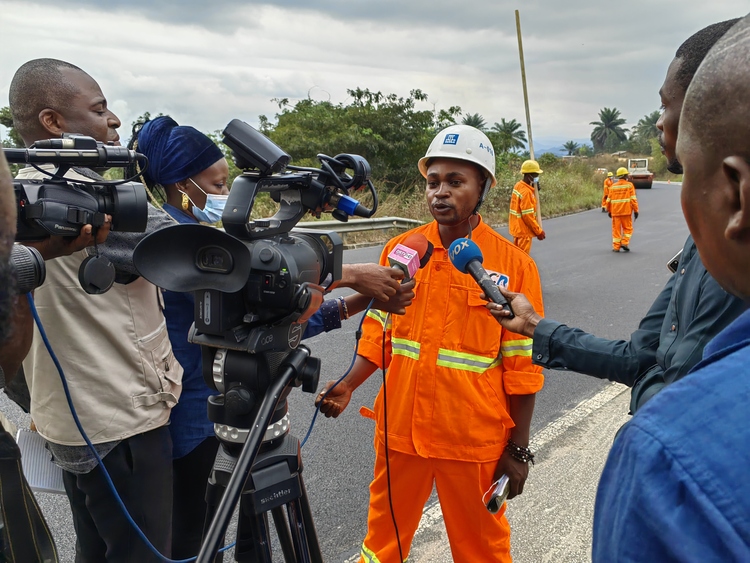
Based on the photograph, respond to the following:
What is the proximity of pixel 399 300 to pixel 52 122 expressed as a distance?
1.39m

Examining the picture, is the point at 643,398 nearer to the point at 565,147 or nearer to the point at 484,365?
the point at 484,365

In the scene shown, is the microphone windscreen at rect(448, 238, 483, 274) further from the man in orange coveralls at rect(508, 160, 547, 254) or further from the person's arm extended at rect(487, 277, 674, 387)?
the man in orange coveralls at rect(508, 160, 547, 254)

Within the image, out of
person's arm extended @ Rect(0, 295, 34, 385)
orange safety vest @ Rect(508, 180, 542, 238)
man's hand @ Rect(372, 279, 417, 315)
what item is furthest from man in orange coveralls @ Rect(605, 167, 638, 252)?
person's arm extended @ Rect(0, 295, 34, 385)

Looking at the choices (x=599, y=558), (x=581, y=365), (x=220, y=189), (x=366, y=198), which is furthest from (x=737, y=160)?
(x=366, y=198)

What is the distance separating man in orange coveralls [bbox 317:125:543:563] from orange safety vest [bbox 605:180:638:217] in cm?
1174

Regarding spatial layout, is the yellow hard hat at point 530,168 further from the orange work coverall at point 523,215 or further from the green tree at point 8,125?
the green tree at point 8,125

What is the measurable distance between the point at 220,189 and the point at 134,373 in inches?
35.5

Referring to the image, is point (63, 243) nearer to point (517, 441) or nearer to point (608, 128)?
point (517, 441)

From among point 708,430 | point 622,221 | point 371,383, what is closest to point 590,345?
point 708,430

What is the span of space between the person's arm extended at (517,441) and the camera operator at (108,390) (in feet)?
4.11

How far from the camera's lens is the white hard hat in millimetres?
2520

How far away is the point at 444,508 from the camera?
7.66 feet

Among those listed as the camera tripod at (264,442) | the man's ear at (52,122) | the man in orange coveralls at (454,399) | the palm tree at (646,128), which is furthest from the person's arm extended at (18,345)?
the palm tree at (646,128)

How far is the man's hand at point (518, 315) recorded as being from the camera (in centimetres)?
207
